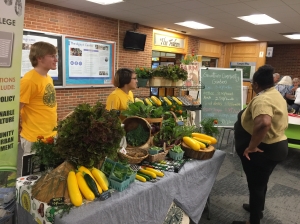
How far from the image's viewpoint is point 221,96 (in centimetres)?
381

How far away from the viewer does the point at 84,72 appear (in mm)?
5438

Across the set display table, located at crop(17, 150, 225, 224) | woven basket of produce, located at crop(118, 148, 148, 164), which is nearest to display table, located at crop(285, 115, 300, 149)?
display table, located at crop(17, 150, 225, 224)

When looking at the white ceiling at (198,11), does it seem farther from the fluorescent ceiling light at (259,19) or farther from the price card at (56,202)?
the price card at (56,202)

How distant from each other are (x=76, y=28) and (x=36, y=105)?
3.50m

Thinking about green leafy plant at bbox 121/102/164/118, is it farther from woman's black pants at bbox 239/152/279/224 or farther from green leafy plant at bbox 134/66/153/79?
woman's black pants at bbox 239/152/279/224

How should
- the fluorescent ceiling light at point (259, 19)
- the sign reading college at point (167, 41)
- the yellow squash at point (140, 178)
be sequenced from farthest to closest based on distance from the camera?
the sign reading college at point (167, 41) < the fluorescent ceiling light at point (259, 19) < the yellow squash at point (140, 178)

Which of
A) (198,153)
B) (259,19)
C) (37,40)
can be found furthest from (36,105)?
(259,19)

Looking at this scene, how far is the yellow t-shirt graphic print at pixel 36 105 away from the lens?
7.00ft

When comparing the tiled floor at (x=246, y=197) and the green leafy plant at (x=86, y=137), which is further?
A: the tiled floor at (x=246, y=197)

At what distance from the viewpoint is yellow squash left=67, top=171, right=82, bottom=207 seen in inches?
50.1

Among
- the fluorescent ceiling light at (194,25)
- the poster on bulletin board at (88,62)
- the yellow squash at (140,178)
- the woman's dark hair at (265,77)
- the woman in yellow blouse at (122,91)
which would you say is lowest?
the yellow squash at (140,178)

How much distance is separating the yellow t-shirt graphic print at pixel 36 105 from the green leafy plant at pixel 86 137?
861mm

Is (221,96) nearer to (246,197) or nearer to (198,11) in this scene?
(246,197)

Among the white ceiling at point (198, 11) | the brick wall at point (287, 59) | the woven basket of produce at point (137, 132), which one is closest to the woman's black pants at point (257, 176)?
the woven basket of produce at point (137, 132)
